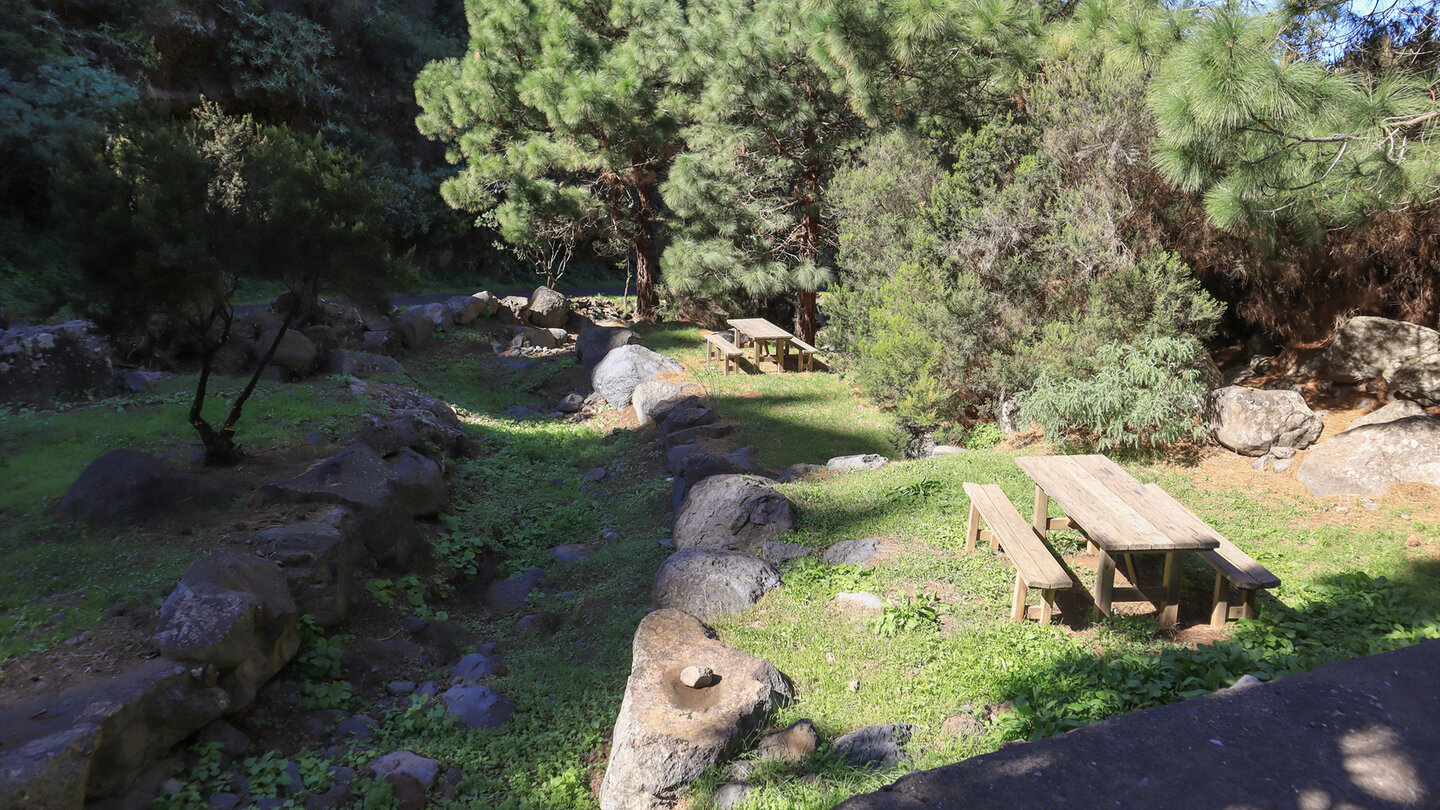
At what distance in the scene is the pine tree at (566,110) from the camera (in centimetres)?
1423

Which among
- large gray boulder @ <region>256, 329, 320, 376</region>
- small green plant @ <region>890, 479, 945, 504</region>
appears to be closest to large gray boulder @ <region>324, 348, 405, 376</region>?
large gray boulder @ <region>256, 329, 320, 376</region>

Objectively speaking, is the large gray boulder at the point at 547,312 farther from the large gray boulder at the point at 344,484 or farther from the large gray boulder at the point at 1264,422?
the large gray boulder at the point at 1264,422

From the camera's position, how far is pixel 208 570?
469 cm

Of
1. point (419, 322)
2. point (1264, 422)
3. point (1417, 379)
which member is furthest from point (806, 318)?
point (1417, 379)

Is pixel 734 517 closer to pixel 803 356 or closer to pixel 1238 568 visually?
pixel 1238 568

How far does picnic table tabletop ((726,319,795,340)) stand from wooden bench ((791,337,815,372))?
239 millimetres

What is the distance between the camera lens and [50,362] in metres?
8.66

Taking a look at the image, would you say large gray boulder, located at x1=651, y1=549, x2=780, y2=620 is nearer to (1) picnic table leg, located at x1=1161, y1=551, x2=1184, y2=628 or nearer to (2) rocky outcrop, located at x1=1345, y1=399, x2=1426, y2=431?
(1) picnic table leg, located at x1=1161, y1=551, x2=1184, y2=628

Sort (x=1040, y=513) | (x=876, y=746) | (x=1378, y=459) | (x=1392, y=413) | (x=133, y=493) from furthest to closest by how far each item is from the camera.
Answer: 1. (x=1392, y=413)
2. (x=1378, y=459)
3. (x=133, y=493)
4. (x=1040, y=513)
5. (x=876, y=746)

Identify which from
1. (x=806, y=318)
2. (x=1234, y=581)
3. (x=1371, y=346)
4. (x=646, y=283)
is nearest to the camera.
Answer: (x=1234, y=581)

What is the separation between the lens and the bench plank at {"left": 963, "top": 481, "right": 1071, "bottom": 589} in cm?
434

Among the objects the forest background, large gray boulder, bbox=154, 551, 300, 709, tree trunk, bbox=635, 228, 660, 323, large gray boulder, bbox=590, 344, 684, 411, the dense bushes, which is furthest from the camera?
tree trunk, bbox=635, 228, 660, 323

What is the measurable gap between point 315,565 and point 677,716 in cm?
314

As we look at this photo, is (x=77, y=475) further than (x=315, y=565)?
Yes
